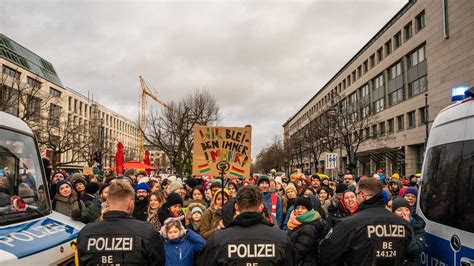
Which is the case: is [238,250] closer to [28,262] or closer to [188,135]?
[28,262]

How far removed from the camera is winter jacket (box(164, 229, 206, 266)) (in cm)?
427

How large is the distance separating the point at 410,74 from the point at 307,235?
132 feet

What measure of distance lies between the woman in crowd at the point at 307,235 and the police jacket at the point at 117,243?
6.45 ft

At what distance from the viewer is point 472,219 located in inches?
128

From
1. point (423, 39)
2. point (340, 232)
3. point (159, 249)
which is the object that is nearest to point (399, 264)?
point (340, 232)

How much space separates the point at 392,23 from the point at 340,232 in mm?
46115

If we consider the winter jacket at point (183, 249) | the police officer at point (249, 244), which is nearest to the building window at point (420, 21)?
the winter jacket at point (183, 249)

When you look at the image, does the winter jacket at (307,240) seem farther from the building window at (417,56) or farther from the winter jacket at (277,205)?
the building window at (417,56)

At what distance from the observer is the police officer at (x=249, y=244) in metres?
3.11

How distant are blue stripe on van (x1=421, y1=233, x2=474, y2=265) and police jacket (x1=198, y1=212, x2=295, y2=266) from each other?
1410mm

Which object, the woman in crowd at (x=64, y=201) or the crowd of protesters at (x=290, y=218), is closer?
the crowd of protesters at (x=290, y=218)

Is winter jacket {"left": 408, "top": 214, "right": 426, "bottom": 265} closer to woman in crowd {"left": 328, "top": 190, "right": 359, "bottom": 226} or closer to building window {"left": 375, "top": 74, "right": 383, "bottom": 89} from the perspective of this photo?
woman in crowd {"left": 328, "top": 190, "right": 359, "bottom": 226}

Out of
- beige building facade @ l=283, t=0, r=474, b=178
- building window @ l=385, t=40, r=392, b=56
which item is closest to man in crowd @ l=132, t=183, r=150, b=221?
beige building facade @ l=283, t=0, r=474, b=178

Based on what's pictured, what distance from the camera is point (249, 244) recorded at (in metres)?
3.13
